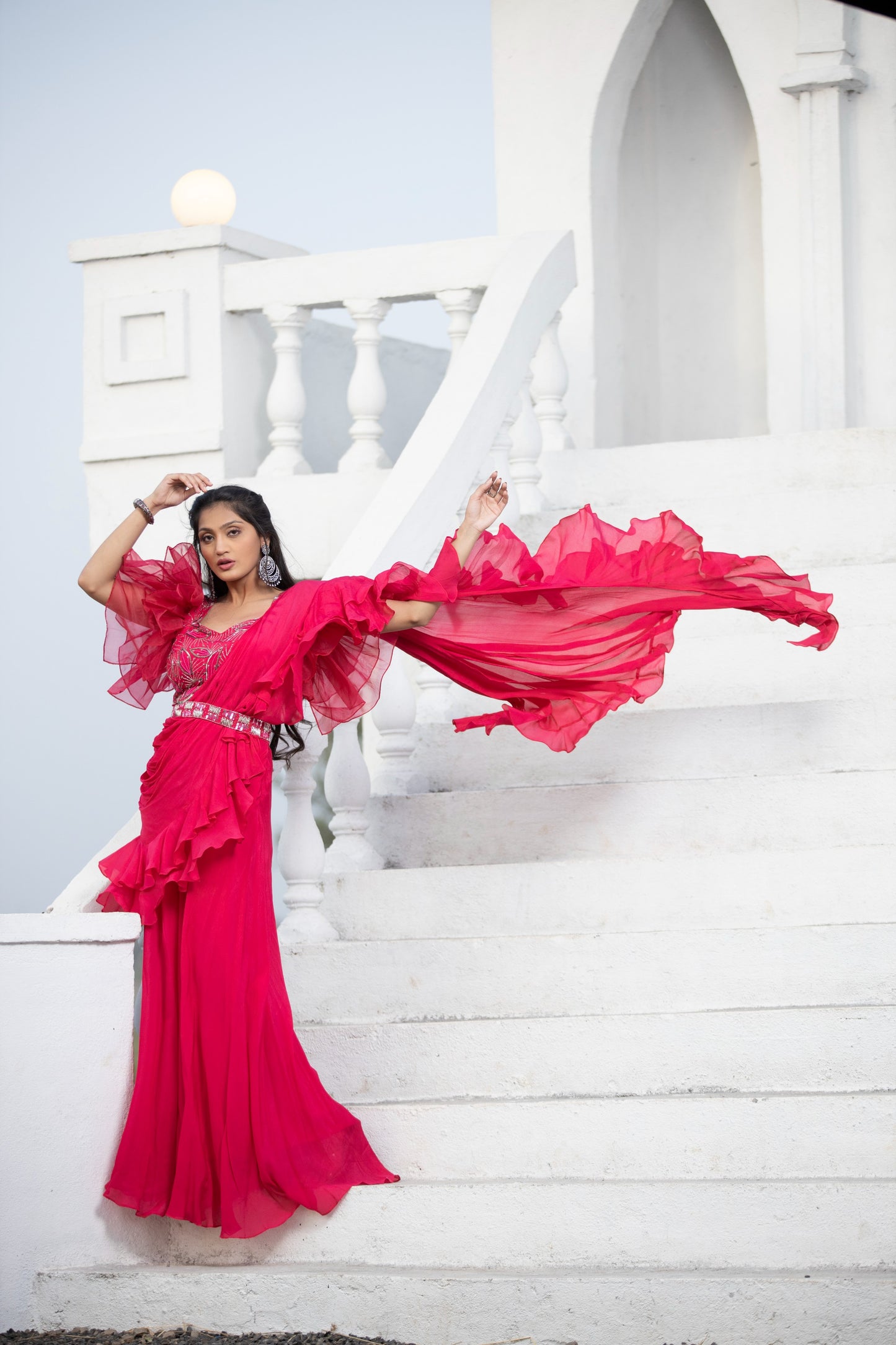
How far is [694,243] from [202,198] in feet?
9.52

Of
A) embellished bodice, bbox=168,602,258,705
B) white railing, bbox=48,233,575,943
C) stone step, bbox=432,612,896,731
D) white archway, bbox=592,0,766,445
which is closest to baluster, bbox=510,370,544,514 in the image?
white railing, bbox=48,233,575,943

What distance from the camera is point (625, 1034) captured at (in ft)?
10.7

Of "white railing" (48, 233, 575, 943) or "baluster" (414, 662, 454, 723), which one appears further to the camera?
"baluster" (414, 662, 454, 723)

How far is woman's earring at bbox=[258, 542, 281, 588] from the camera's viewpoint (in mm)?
3367

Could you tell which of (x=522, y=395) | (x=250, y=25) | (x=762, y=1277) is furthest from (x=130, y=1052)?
(x=250, y=25)

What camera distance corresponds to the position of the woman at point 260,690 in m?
3.01

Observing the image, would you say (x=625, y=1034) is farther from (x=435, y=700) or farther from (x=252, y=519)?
(x=435, y=700)

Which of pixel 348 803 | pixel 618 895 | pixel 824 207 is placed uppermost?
pixel 824 207

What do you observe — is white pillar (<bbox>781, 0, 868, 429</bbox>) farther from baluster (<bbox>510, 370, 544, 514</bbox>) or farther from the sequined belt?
the sequined belt

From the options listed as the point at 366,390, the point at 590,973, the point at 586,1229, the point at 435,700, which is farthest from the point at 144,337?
the point at 586,1229

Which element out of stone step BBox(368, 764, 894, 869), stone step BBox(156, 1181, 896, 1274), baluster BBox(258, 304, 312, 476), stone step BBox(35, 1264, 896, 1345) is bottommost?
stone step BBox(35, 1264, 896, 1345)

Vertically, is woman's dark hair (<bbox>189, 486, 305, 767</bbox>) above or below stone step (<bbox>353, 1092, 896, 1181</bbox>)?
above

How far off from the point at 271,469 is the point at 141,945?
2.58 meters

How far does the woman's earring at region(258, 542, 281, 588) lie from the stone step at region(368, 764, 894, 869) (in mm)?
935
